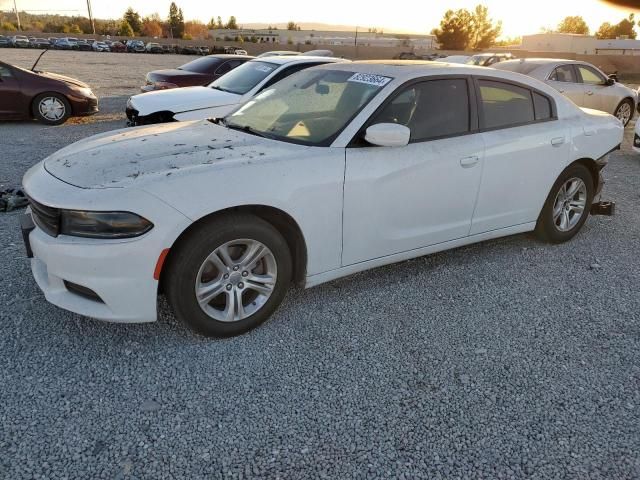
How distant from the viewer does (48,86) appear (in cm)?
1004

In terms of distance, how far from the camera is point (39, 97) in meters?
10.0

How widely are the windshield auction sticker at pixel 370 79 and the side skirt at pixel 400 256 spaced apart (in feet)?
3.94

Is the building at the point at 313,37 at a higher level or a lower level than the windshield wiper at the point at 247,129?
lower

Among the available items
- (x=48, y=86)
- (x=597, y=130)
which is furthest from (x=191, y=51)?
(x=597, y=130)

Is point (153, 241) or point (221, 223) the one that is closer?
point (153, 241)

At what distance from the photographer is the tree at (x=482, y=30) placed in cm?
8512

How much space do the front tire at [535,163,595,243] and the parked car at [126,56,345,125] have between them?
4.19 m

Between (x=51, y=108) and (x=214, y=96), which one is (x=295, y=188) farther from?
(x=51, y=108)

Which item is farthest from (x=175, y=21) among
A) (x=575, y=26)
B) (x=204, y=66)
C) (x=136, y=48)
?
(x=204, y=66)

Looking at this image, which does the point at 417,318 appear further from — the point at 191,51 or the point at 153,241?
the point at 191,51

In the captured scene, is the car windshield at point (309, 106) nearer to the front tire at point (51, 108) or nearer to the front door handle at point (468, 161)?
the front door handle at point (468, 161)

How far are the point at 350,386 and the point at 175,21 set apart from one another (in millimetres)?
117511

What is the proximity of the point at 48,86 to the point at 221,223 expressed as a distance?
29.3 feet

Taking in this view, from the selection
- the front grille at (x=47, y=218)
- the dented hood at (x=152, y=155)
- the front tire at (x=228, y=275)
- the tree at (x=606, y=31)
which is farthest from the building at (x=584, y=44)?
the front grille at (x=47, y=218)
